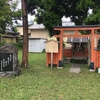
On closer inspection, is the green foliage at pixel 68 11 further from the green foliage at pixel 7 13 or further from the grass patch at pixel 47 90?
the grass patch at pixel 47 90

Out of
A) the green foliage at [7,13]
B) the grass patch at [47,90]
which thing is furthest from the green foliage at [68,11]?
the grass patch at [47,90]

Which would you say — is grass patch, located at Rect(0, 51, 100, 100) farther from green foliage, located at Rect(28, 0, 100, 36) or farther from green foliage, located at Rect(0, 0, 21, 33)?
green foliage, located at Rect(28, 0, 100, 36)

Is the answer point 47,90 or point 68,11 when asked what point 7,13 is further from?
point 68,11

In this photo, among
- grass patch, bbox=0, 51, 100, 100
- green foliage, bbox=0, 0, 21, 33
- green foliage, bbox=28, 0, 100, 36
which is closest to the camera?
grass patch, bbox=0, 51, 100, 100

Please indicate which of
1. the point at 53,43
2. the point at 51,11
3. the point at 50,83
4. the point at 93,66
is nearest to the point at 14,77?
the point at 50,83

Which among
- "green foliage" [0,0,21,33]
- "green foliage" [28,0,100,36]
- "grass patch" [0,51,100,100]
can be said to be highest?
"green foliage" [28,0,100,36]

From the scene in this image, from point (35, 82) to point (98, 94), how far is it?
2.35m

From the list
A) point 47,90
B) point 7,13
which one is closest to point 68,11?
point 7,13

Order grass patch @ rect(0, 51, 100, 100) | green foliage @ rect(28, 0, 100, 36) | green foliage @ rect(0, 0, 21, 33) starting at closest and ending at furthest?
1. grass patch @ rect(0, 51, 100, 100)
2. green foliage @ rect(0, 0, 21, 33)
3. green foliage @ rect(28, 0, 100, 36)

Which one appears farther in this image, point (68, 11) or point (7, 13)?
point (68, 11)

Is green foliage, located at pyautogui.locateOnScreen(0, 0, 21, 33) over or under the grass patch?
over

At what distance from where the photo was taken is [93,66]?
8.54 meters

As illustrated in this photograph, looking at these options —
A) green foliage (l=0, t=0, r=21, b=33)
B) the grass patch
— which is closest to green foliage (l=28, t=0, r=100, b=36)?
green foliage (l=0, t=0, r=21, b=33)

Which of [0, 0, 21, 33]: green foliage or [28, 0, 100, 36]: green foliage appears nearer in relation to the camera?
[0, 0, 21, 33]: green foliage
